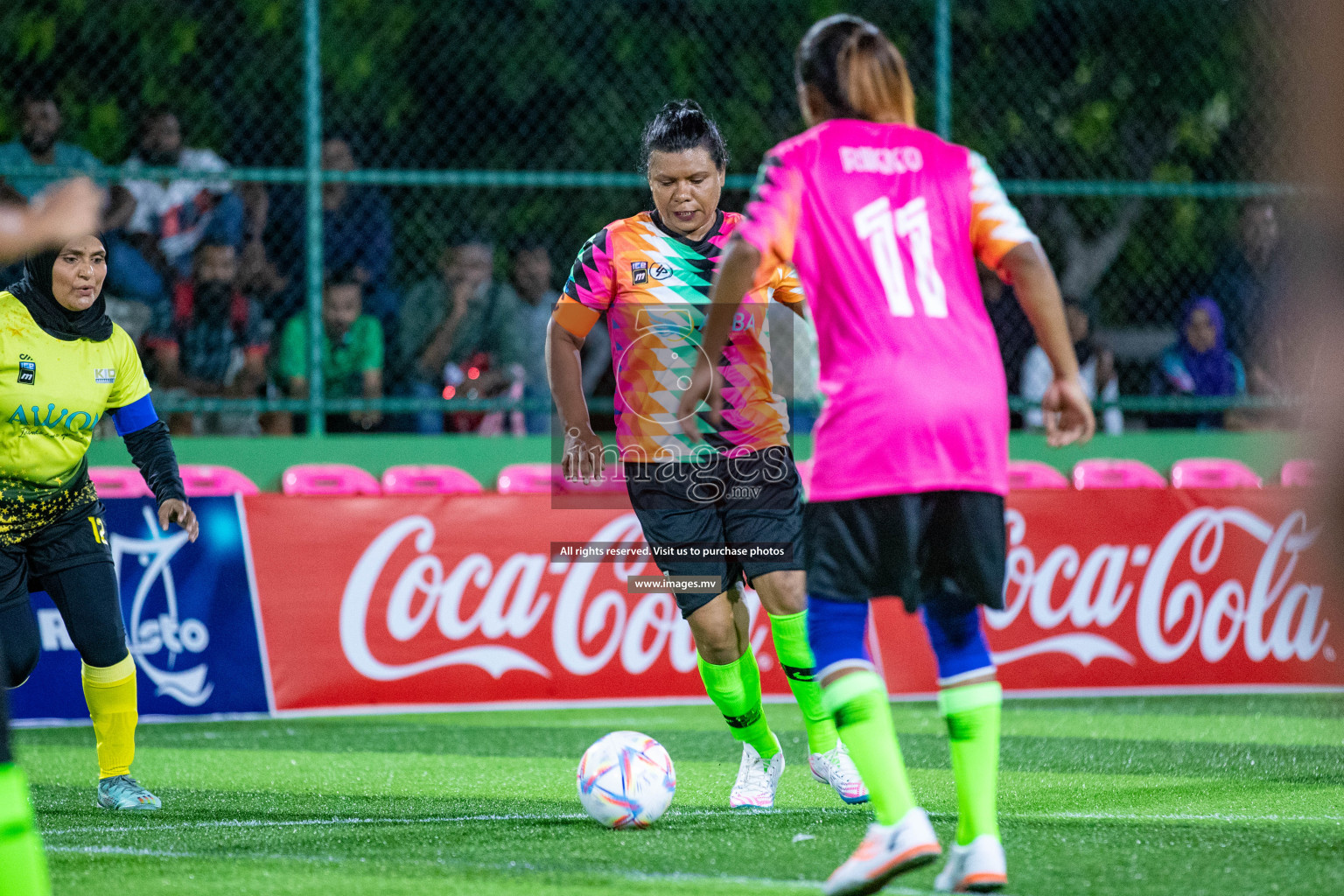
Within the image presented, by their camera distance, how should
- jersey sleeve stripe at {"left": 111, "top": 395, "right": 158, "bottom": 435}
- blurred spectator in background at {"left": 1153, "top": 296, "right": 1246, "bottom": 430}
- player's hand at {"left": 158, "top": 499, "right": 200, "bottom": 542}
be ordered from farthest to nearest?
blurred spectator in background at {"left": 1153, "top": 296, "right": 1246, "bottom": 430} < jersey sleeve stripe at {"left": 111, "top": 395, "right": 158, "bottom": 435} < player's hand at {"left": 158, "top": 499, "right": 200, "bottom": 542}

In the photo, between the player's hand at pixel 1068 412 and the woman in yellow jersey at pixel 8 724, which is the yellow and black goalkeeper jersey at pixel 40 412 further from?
the player's hand at pixel 1068 412

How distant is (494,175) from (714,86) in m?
2.90

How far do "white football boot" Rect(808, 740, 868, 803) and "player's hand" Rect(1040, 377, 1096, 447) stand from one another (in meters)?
1.86

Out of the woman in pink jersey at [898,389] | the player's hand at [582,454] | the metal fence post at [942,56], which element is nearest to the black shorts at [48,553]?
the player's hand at [582,454]

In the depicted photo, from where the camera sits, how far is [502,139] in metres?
12.8

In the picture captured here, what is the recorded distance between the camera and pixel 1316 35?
71.2 inches

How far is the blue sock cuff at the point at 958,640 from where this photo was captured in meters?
4.16

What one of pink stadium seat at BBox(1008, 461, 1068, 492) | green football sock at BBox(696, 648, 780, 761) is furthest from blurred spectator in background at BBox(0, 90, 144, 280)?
green football sock at BBox(696, 648, 780, 761)

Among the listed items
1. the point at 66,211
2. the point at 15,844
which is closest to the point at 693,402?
the point at 66,211

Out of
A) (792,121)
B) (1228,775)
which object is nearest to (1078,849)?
(1228,775)

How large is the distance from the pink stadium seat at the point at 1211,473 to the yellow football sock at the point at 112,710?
7479 millimetres

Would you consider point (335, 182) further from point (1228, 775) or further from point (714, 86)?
point (1228, 775)

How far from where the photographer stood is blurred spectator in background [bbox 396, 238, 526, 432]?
10820 millimetres

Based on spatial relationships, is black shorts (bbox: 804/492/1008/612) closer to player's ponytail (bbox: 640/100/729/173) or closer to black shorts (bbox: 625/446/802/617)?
black shorts (bbox: 625/446/802/617)
